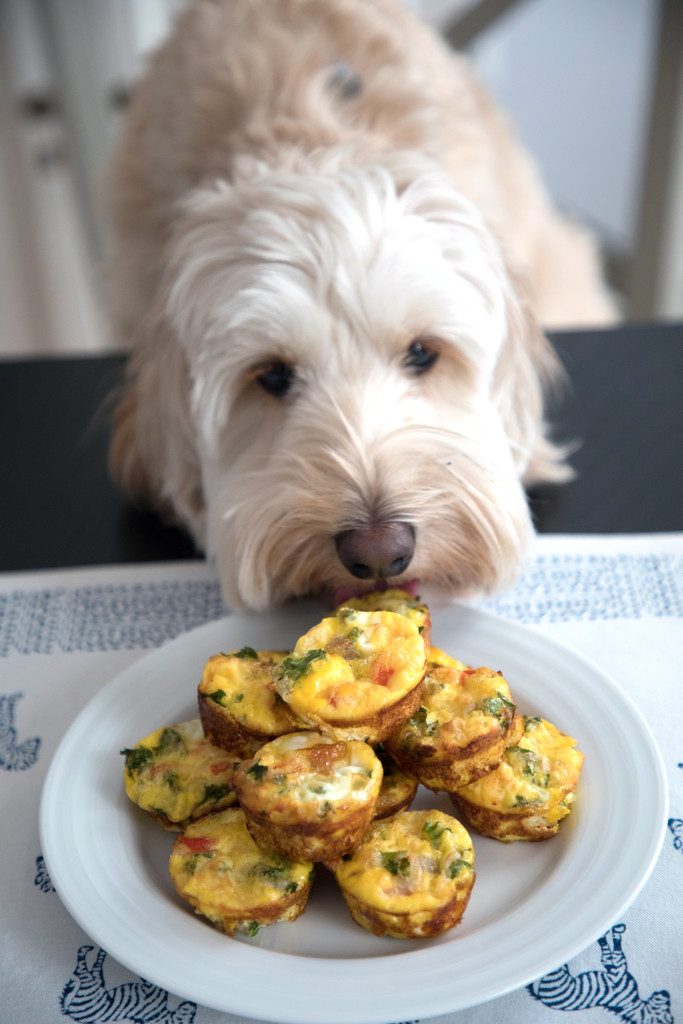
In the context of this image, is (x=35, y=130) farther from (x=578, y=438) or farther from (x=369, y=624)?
(x=369, y=624)

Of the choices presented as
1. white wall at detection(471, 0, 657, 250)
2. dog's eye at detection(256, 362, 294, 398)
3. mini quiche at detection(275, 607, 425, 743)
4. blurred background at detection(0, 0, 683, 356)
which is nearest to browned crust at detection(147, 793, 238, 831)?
mini quiche at detection(275, 607, 425, 743)

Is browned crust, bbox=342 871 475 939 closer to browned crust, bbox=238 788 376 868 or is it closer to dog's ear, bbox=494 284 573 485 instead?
browned crust, bbox=238 788 376 868

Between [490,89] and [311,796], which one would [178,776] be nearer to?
[311,796]

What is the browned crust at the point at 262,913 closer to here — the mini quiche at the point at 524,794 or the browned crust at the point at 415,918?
the browned crust at the point at 415,918

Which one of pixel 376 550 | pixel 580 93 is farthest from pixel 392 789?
pixel 580 93

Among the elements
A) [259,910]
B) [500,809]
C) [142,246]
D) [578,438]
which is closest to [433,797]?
[500,809]

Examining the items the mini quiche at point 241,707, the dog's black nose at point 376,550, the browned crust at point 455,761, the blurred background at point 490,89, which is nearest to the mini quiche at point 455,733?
the browned crust at point 455,761
